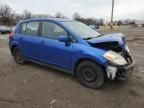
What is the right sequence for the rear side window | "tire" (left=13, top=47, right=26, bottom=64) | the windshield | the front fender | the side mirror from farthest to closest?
"tire" (left=13, top=47, right=26, bottom=64) < the rear side window < the windshield < the side mirror < the front fender

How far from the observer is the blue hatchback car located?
493 centimetres

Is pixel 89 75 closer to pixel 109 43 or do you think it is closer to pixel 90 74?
pixel 90 74

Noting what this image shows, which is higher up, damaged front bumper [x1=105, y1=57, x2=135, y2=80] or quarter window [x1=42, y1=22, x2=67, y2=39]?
quarter window [x1=42, y1=22, x2=67, y2=39]

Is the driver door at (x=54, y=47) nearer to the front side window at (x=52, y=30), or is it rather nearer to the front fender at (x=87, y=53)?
the front side window at (x=52, y=30)

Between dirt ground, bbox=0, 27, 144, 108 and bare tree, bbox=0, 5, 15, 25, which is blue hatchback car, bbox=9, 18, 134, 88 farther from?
bare tree, bbox=0, 5, 15, 25

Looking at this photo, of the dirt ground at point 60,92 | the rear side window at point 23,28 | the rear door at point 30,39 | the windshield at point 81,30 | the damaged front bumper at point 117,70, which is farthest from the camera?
the rear side window at point 23,28

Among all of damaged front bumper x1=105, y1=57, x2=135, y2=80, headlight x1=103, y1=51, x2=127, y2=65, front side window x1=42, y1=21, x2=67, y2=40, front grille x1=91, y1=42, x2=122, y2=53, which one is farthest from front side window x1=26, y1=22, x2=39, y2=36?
damaged front bumper x1=105, y1=57, x2=135, y2=80

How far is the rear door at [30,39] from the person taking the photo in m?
6.49

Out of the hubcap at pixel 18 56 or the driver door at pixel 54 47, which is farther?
the hubcap at pixel 18 56

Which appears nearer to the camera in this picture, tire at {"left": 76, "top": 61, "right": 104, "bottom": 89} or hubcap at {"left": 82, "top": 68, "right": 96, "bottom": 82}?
tire at {"left": 76, "top": 61, "right": 104, "bottom": 89}

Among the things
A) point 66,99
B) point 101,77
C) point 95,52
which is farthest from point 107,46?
point 66,99

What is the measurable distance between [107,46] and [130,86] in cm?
118

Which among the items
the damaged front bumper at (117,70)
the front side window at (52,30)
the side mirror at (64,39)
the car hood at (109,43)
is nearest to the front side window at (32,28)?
the front side window at (52,30)

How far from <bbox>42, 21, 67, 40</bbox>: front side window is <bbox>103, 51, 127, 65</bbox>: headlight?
4.54ft
